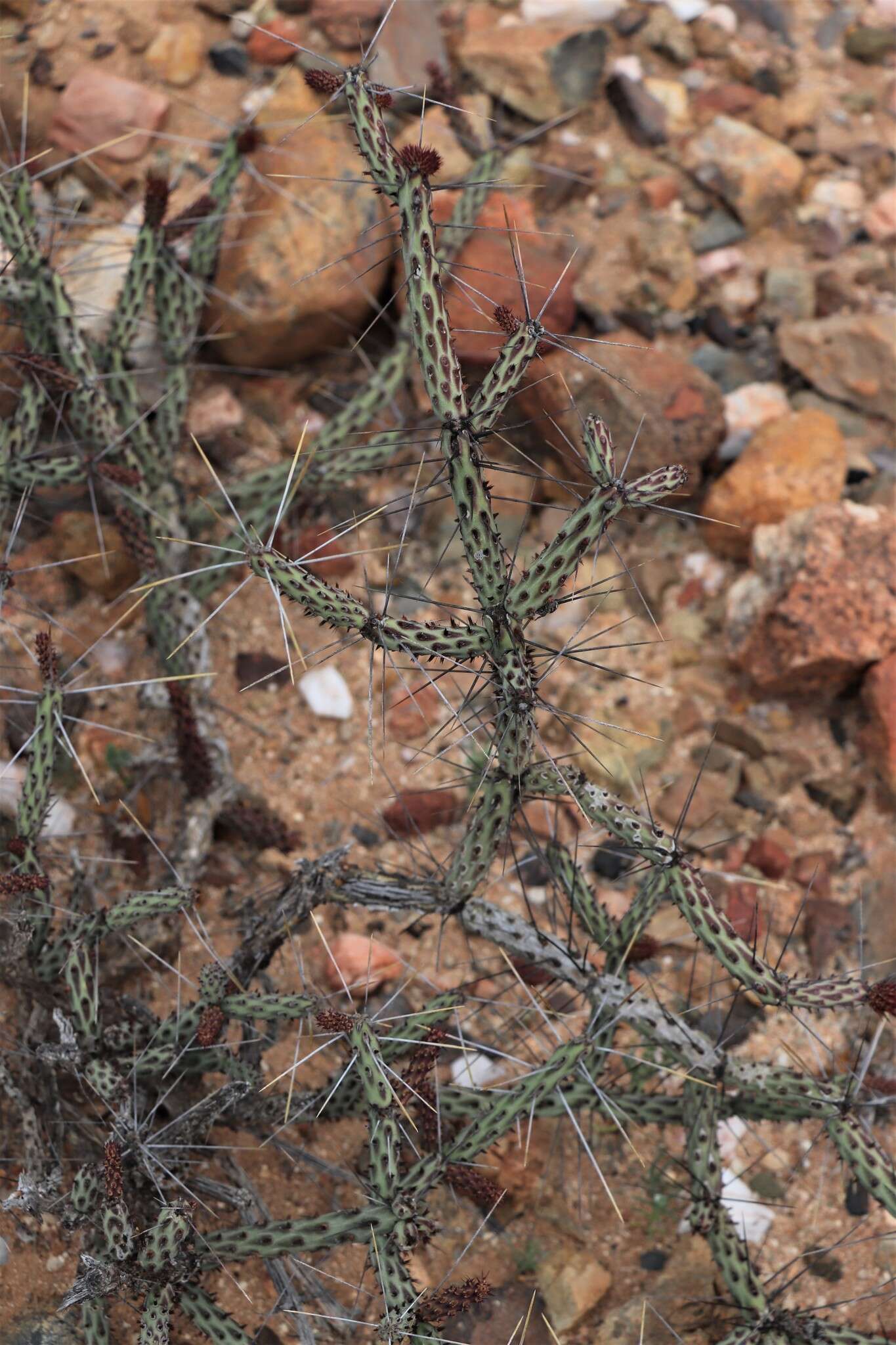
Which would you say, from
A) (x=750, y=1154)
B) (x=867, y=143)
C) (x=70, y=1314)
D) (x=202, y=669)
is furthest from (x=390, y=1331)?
(x=867, y=143)

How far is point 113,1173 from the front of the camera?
243cm

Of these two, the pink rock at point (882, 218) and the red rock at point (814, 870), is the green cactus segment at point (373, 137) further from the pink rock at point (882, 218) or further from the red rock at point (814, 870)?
the pink rock at point (882, 218)

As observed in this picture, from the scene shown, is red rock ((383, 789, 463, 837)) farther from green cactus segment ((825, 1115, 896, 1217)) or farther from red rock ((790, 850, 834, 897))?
green cactus segment ((825, 1115, 896, 1217))

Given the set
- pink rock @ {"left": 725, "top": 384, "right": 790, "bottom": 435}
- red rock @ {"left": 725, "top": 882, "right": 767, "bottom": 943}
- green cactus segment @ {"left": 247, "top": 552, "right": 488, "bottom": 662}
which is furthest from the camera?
pink rock @ {"left": 725, "top": 384, "right": 790, "bottom": 435}

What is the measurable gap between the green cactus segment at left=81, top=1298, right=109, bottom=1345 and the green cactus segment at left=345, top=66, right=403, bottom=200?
222 centimetres

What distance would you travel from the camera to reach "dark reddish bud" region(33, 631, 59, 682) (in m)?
2.78

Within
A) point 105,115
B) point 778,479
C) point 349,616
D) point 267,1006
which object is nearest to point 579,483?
point 778,479

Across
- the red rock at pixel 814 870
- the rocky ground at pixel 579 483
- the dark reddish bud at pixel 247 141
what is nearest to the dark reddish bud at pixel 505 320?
the rocky ground at pixel 579 483

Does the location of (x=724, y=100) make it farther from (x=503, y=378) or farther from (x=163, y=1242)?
(x=163, y=1242)

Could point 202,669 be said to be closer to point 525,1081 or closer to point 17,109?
point 525,1081

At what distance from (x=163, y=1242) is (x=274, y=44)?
175 inches

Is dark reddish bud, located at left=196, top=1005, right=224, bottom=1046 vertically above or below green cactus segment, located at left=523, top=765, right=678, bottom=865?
below

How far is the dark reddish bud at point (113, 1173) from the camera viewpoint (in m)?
2.42

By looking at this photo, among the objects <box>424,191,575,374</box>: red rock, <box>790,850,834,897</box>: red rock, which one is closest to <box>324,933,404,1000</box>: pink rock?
<box>790,850,834,897</box>: red rock
